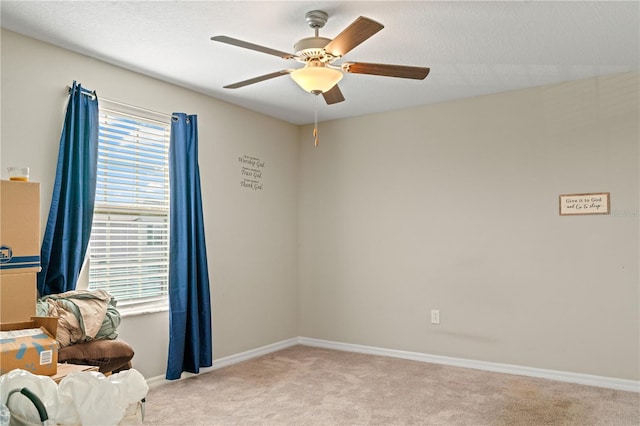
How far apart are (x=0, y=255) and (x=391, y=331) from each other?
136 inches

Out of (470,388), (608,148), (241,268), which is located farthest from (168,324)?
(608,148)

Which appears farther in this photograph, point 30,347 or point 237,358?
point 237,358

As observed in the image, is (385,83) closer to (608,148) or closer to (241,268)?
(608,148)

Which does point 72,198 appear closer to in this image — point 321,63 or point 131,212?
point 131,212

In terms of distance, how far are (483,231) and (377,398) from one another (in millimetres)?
1780

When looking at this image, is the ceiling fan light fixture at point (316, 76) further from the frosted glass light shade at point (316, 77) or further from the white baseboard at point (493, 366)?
the white baseboard at point (493, 366)

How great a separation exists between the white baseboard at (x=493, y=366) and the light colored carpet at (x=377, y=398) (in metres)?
0.09

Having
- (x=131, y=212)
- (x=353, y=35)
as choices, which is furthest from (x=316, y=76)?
(x=131, y=212)

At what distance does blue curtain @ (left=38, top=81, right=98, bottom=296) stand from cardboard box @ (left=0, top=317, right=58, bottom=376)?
1.20 m

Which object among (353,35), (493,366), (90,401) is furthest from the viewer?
(493,366)

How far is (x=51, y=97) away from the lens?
10.9 feet

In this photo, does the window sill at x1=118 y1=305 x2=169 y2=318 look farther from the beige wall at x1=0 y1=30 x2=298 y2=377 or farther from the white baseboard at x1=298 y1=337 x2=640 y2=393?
the white baseboard at x1=298 y1=337 x2=640 y2=393

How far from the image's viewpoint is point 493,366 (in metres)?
4.36

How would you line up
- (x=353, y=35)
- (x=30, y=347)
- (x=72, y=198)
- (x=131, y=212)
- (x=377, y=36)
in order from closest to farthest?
1. (x=30, y=347)
2. (x=353, y=35)
3. (x=377, y=36)
4. (x=72, y=198)
5. (x=131, y=212)
